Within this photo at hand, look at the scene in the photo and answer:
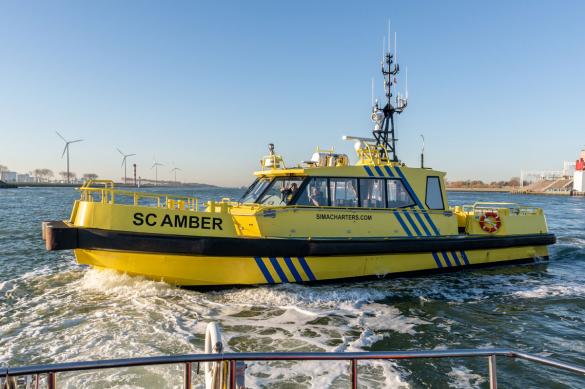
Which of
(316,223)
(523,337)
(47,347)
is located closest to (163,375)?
(47,347)

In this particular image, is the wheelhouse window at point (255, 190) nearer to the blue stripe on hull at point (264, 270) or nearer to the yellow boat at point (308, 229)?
the yellow boat at point (308, 229)

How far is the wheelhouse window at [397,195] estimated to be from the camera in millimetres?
8062

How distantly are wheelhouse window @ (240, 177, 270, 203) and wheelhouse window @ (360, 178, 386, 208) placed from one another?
188 cm

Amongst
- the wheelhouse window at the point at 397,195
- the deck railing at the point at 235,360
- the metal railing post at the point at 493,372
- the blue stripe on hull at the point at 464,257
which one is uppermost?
the wheelhouse window at the point at 397,195

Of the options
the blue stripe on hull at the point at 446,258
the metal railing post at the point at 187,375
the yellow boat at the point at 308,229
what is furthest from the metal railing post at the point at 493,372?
the blue stripe on hull at the point at 446,258

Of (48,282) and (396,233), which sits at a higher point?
(396,233)

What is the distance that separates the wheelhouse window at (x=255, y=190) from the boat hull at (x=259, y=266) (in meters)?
1.62

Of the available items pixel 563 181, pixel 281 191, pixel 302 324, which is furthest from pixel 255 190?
pixel 563 181

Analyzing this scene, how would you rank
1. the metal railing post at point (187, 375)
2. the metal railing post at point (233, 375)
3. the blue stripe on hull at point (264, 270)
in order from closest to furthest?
1. the metal railing post at point (233, 375)
2. the metal railing post at point (187, 375)
3. the blue stripe on hull at point (264, 270)

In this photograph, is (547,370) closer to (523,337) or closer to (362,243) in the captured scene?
(523,337)

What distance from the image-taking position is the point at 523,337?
17.6ft

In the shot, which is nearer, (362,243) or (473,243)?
(362,243)

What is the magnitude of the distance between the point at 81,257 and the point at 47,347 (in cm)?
176

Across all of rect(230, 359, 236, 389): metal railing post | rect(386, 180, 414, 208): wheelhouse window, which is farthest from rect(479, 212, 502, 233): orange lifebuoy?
rect(230, 359, 236, 389): metal railing post
